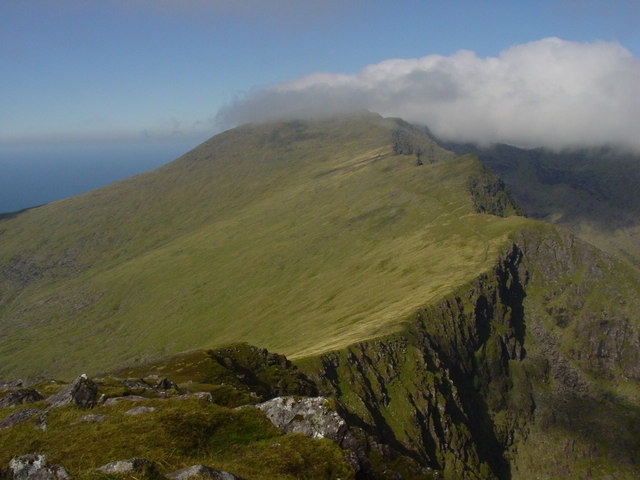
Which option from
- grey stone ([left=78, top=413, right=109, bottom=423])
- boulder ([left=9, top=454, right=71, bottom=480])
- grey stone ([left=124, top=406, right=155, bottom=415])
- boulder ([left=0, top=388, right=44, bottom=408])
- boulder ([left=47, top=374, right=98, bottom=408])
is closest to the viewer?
boulder ([left=9, top=454, right=71, bottom=480])

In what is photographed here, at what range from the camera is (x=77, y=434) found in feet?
109

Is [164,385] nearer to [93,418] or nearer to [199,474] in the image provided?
[93,418]

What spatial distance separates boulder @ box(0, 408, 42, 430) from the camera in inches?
1523

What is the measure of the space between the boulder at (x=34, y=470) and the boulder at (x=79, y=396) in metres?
17.2

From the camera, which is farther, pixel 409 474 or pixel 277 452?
pixel 409 474

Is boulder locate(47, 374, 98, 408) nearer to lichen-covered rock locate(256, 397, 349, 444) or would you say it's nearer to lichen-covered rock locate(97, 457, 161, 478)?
lichen-covered rock locate(256, 397, 349, 444)

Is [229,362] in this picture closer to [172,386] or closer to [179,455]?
[172,386]

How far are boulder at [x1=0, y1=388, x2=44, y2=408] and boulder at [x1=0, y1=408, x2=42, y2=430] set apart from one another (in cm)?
764

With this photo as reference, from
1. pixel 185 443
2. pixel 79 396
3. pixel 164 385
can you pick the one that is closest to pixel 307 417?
pixel 185 443

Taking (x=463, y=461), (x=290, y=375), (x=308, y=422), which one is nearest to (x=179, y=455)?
(x=308, y=422)

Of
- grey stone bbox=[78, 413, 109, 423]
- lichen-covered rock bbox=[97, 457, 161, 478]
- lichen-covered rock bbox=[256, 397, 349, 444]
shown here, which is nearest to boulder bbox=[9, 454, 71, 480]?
lichen-covered rock bbox=[97, 457, 161, 478]

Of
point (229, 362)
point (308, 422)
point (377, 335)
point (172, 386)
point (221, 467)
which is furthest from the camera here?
point (377, 335)

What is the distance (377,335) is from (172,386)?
14295 centimetres

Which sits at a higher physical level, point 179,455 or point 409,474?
point 179,455
